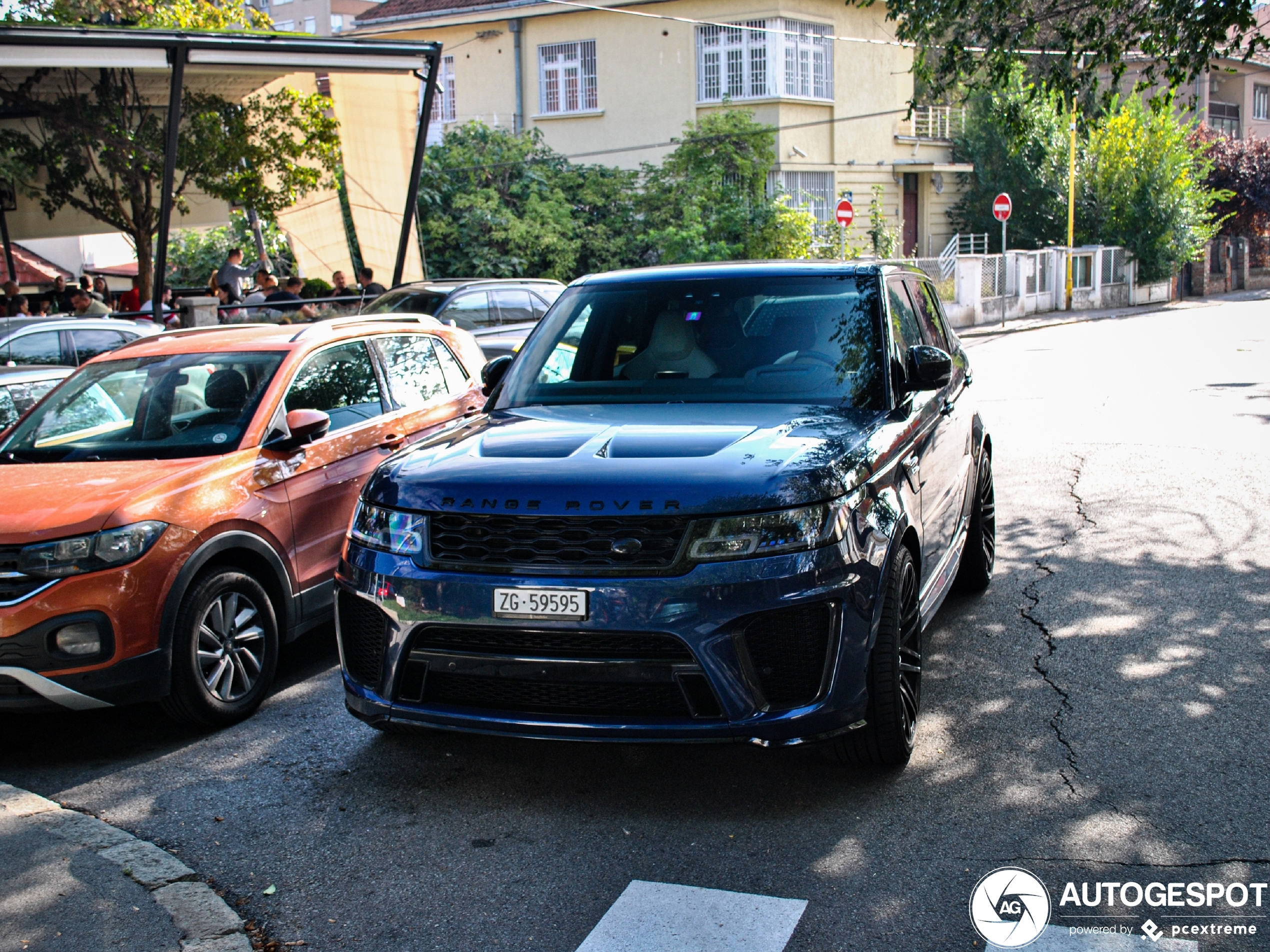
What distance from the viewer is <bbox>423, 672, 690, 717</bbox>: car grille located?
13.0 ft

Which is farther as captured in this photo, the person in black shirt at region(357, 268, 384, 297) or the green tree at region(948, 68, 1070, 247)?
the green tree at region(948, 68, 1070, 247)

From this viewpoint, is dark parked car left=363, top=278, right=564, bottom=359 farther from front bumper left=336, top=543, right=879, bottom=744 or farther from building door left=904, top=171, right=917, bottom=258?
building door left=904, top=171, right=917, bottom=258

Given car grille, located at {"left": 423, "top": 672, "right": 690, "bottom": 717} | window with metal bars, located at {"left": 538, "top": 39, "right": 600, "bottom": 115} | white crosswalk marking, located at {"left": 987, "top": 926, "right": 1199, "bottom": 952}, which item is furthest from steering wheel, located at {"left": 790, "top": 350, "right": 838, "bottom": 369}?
window with metal bars, located at {"left": 538, "top": 39, "right": 600, "bottom": 115}

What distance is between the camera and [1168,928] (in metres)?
3.40

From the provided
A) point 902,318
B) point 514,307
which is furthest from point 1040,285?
point 902,318

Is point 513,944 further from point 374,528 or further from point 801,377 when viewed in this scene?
point 801,377

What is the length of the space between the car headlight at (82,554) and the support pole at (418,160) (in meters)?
11.9

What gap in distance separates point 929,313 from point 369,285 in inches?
515

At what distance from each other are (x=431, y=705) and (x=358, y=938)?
86 centimetres

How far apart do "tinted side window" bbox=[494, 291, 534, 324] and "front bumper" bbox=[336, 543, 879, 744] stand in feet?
41.2

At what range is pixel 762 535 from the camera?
3.93m

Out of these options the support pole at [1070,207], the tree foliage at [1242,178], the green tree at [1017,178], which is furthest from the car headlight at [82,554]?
the tree foliage at [1242,178]

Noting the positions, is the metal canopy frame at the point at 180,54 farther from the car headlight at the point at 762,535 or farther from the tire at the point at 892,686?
the tire at the point at 892,686

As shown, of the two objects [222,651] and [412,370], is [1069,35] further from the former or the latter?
[222,651]
